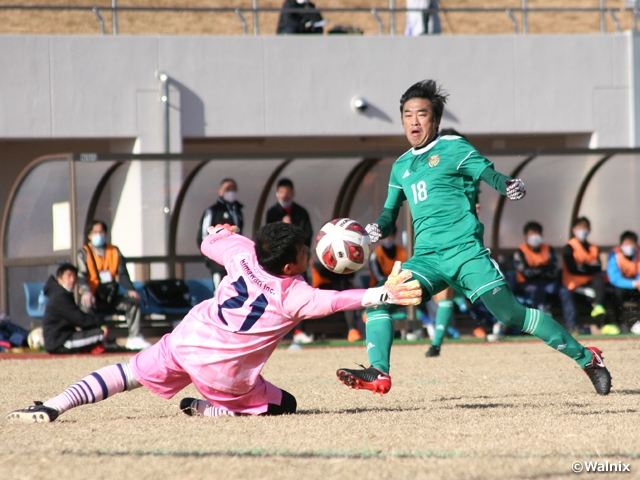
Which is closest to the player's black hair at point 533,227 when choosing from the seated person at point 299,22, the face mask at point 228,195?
the face mask at point 228,195

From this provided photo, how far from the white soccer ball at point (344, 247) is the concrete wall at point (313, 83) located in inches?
389

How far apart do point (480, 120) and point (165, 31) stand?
6.04 metres

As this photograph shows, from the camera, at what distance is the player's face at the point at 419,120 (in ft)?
19.9

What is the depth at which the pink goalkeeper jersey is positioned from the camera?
4836 millimetres

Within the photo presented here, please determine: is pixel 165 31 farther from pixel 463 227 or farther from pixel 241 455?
pixel 241 455

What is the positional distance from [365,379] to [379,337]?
2.28 ft

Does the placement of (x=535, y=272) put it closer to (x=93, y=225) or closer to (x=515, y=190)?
(x=93, y=225)

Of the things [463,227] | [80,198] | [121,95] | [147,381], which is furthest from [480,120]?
[147,381]

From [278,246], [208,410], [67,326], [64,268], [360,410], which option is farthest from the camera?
[64,268]

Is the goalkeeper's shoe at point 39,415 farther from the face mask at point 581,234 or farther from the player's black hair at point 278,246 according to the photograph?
the face mask at point 581,234

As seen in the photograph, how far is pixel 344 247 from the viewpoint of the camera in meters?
5.46

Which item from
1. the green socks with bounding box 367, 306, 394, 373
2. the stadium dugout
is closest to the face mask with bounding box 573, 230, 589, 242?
the stadium dugout

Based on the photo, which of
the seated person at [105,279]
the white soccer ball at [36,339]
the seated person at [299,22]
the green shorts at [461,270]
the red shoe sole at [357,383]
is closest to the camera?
the red shoe sole at [357,383]

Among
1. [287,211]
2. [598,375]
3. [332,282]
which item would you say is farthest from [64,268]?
[598,375]
